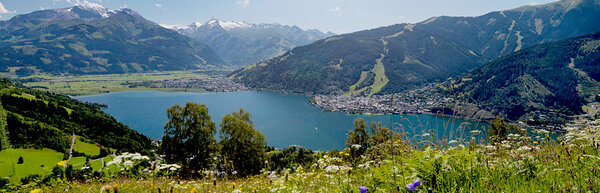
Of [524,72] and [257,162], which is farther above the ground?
[524,72]

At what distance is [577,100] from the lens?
5212 inches

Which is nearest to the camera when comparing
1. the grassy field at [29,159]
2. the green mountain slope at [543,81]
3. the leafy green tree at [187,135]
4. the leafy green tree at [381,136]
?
the leafy green tree at [381,136]

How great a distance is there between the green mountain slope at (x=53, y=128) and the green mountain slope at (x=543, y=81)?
465ft

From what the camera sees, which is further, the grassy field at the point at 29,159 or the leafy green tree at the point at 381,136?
the grassy field at the point at 29,159

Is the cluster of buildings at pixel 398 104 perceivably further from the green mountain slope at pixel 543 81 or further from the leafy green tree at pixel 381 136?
the leafy green tree at pixel 381 136

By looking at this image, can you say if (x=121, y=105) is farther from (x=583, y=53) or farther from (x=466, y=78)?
(x=583, y=53)

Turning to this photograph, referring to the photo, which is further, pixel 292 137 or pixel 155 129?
pixel 155 129

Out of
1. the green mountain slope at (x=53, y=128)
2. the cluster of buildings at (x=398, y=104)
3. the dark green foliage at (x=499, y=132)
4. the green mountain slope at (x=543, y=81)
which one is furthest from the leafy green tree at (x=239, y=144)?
the green mountain slope at (x=543, y=81)

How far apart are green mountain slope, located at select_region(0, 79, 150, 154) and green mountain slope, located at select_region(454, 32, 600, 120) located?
14167 centimetres

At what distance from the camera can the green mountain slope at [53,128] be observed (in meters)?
36.2

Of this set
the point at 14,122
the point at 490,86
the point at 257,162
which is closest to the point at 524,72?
the point at 490,86

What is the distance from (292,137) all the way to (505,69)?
18587 centimetres

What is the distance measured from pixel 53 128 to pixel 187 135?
3873cm

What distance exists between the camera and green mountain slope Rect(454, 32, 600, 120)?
443ft
